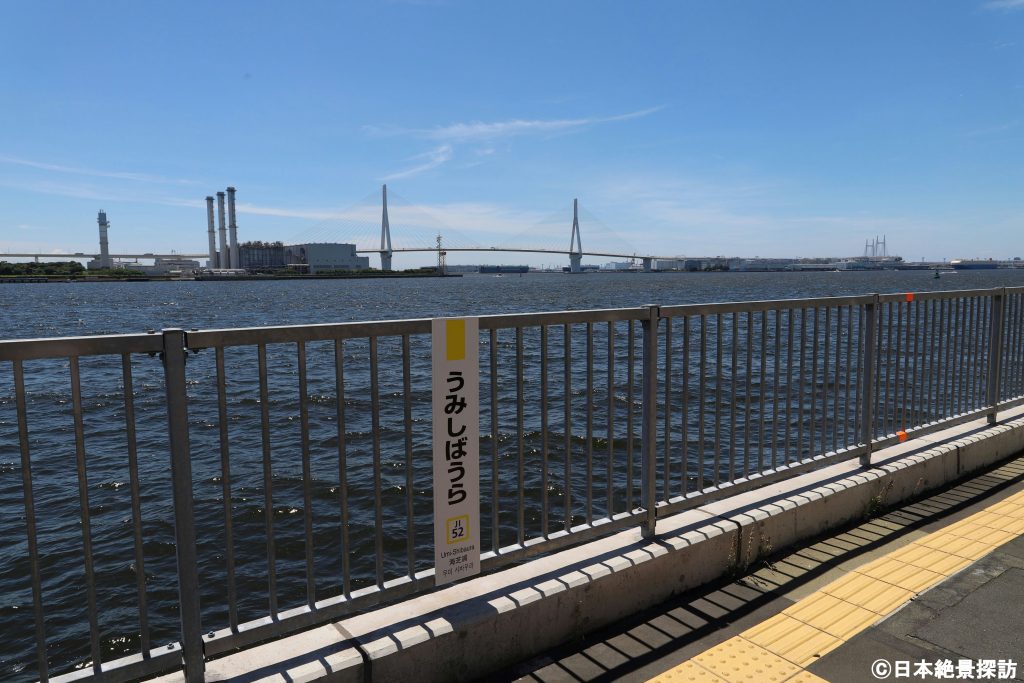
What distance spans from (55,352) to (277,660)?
1.33 m

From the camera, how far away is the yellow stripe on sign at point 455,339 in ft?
10.0

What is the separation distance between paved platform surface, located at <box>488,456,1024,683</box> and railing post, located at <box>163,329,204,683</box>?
3.82ft

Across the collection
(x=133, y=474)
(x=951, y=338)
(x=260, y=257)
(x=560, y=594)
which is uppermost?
(x=260, y=257)

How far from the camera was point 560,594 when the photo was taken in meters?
3.23

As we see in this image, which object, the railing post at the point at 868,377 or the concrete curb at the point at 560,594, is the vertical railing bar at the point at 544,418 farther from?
the railing post at the point at 868,377

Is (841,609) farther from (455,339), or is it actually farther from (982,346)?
(982,346)

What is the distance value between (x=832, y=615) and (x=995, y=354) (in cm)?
396

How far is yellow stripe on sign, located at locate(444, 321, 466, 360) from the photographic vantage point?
305cm

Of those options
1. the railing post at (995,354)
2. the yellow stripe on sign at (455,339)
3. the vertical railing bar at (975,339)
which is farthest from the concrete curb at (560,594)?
the railing post at (995,354)

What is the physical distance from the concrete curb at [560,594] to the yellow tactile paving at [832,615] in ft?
1.47

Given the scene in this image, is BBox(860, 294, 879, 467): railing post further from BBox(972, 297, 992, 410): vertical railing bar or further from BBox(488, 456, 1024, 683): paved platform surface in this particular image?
BBox(972, 297, 992, 410): vertical railing bar

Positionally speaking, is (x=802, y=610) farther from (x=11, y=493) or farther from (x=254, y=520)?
(x=11, y=493)

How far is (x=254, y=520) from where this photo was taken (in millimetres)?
9023

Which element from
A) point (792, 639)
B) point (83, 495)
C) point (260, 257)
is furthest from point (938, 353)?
point (260, 257)
